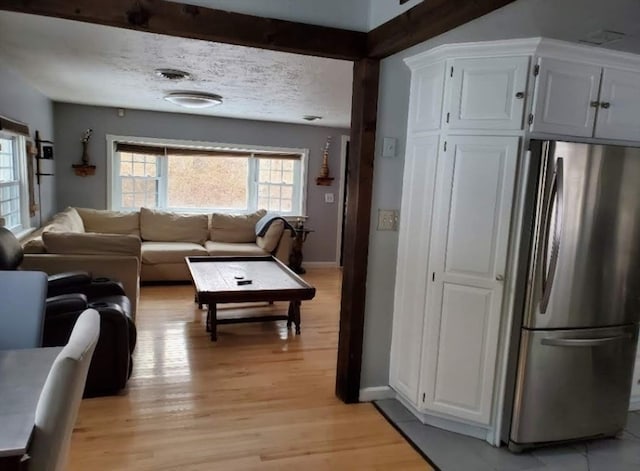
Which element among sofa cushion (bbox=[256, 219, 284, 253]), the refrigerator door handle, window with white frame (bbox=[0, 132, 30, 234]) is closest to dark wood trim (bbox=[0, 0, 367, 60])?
the refrigerator door handle

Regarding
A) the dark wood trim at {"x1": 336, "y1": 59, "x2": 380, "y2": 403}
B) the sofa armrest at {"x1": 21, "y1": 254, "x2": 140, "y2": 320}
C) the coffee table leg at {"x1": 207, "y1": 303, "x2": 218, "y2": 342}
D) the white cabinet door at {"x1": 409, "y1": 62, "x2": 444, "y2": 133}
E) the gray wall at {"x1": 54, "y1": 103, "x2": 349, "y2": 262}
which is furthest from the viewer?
the gray wall at {"x1": 54, "y1": 103, "x2": 349, "y2": 262}

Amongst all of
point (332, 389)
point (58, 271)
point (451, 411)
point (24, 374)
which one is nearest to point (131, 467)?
point (24, 374)

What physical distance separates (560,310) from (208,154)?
5312 mm

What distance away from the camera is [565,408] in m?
2.36

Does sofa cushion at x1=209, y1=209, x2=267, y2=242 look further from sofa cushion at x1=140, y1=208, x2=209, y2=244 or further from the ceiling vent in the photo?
the ceiling vent

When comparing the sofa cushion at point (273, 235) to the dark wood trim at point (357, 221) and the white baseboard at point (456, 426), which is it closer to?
the dark wood trim at point (357, 221)

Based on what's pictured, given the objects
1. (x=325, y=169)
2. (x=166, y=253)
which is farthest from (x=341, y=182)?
(x=166, y=253)

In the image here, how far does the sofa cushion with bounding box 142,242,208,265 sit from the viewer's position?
216 inches

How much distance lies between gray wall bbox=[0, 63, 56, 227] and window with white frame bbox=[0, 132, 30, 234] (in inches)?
8.8

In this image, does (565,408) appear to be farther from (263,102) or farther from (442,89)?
(263,102)

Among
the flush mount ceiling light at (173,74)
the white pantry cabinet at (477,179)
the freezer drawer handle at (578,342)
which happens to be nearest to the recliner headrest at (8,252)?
the flush mount ceiling light at (173,74)

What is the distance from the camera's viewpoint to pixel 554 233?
87.1 inches

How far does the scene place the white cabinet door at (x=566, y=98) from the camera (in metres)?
2.18

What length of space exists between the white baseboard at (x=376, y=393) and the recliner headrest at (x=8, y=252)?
223 centimetres
